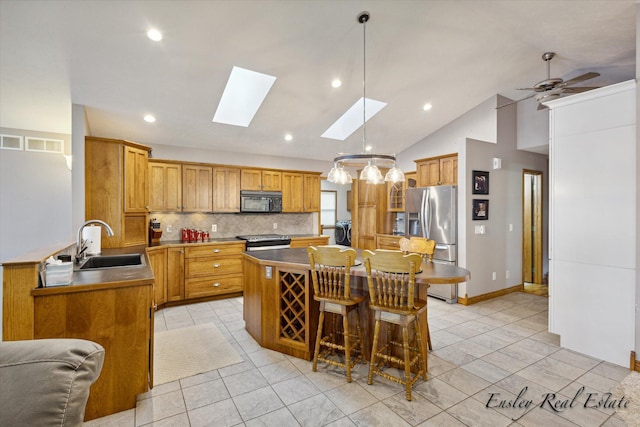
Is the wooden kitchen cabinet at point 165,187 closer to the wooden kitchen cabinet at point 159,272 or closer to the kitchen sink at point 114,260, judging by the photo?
the wooden kitchen cabinet at point 159,272

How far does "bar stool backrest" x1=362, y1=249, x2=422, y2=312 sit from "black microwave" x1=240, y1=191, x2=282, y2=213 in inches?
137

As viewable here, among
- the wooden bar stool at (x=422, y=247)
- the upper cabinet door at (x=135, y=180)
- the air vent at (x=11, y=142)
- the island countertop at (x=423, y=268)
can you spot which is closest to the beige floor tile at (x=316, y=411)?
the island countertop at (x=423, y=268)

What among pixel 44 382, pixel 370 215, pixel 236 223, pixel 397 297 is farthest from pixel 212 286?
pixel 44 382

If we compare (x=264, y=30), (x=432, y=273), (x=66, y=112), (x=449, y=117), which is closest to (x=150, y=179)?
(x=66, y=112)

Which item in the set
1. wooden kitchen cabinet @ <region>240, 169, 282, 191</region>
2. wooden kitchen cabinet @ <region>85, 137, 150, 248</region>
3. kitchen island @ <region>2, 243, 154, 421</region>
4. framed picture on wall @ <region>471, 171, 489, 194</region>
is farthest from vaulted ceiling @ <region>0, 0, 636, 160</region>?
kitchen island @ <region>2, 243, 154, 421</region>

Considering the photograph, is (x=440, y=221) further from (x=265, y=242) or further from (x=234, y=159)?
(x=234, y=159)

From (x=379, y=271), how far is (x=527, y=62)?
422 centimetres

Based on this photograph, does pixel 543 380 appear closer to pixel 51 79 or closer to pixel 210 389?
pixel 210 389

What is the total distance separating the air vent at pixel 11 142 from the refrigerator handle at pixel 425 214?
6.27 meters

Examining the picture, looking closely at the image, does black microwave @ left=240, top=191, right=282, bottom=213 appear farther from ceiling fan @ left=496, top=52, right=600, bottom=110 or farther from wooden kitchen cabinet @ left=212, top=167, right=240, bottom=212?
ceiling fan @ left=496, top=52, right=600, bottom=110

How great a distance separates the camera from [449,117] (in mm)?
5652

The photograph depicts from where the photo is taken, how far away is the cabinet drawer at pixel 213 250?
4637mm

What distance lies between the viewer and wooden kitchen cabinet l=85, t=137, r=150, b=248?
3.83m

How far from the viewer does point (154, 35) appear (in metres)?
2.90
